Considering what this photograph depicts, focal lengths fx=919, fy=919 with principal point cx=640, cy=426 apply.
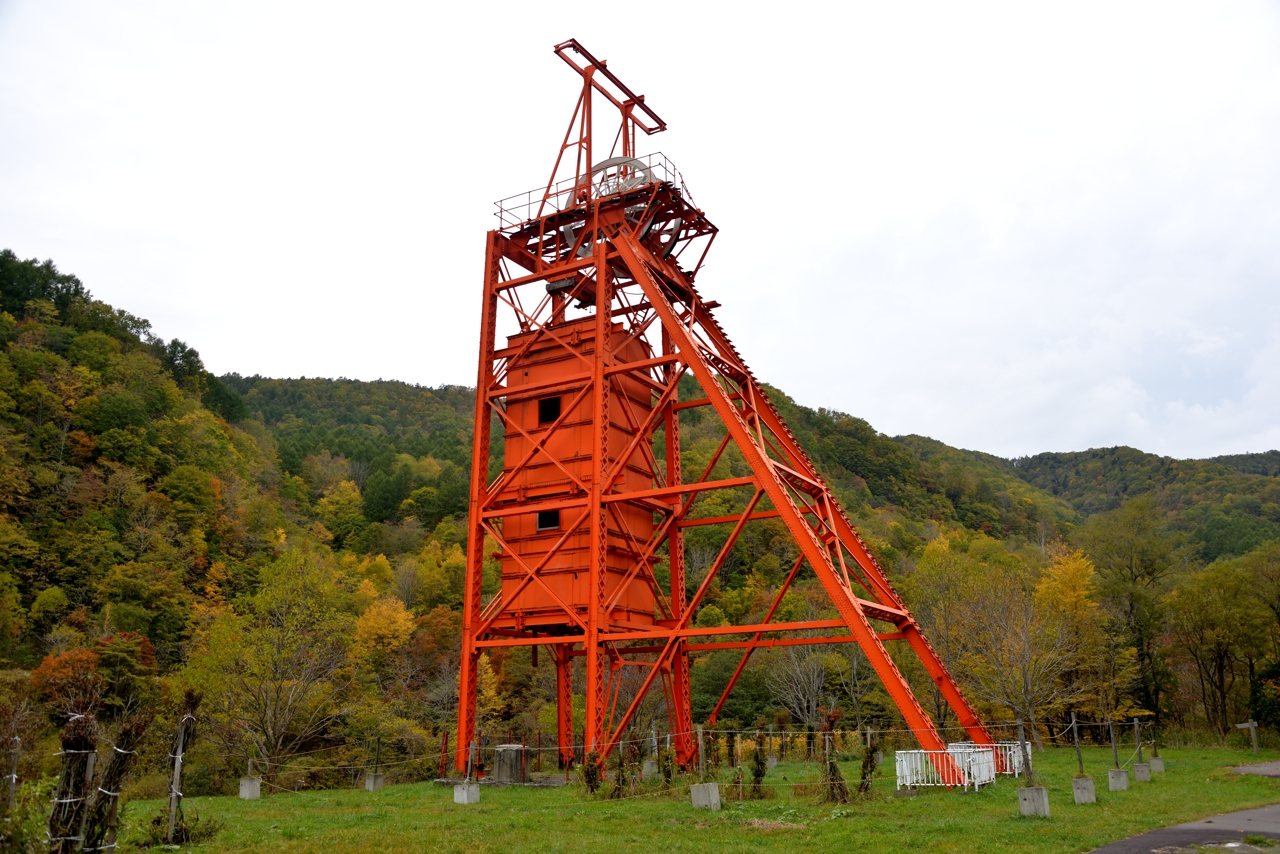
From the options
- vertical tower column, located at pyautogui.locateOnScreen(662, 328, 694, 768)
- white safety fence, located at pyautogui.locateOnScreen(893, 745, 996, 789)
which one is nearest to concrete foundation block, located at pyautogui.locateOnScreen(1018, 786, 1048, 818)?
white safety fence, located at pyautogui.locateOnScreen(893, 745, 996, 789)

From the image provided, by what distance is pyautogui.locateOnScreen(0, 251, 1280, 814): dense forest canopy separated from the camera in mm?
33750

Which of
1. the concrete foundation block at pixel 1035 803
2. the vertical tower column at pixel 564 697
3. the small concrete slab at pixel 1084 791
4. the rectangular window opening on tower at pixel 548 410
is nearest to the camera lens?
the concrete foundation block at pixel 1035 803

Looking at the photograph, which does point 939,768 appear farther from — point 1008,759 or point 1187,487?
point 1187,487

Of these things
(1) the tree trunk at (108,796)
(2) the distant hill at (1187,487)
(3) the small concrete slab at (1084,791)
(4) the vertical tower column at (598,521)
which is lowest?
(3) the small concrete slab at (1084,791)

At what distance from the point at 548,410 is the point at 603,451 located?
→ 320 centimetres

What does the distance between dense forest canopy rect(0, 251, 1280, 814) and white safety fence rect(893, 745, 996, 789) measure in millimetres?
6023

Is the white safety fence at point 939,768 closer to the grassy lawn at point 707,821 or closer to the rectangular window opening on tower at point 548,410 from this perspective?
the grassy lawn at point 707,821

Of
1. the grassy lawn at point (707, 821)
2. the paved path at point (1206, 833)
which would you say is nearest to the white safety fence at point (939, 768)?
the grassy lawn at point (707, 821)

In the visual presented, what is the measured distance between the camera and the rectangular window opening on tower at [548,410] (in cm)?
2497

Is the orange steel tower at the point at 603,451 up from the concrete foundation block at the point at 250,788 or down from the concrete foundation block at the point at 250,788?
up

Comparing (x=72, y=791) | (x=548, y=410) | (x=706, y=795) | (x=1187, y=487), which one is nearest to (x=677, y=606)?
(x=548, y=410)

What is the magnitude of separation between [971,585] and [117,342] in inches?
2486

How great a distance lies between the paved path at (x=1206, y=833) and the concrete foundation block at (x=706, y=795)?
20.1 feet

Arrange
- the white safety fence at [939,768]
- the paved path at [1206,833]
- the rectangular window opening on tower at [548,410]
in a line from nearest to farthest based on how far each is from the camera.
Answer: the paved path at [1206,833] → the white safety fence at [939,768] → the rectangular window opening on tower at [548,410]
